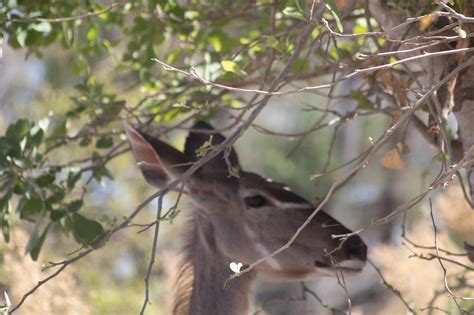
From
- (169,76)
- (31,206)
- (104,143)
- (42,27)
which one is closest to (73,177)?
(31,206)

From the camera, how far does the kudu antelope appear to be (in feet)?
16.8

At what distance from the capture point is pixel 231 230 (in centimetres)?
538

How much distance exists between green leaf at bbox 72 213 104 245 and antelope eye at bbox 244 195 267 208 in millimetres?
944

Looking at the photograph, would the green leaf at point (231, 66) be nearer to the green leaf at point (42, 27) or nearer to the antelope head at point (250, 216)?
the antelope head at point (250, 216)

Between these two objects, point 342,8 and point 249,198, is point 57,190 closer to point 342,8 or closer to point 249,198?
point 249,198

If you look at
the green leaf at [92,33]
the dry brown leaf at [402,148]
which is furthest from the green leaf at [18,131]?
the dry brown leaf at [402,148]

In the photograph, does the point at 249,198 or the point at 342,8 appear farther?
the point at 249,198

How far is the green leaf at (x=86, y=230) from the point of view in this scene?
4660 mm

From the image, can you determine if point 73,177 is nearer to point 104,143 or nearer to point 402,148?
point 104,143

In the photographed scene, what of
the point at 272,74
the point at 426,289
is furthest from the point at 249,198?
the point at 426,289

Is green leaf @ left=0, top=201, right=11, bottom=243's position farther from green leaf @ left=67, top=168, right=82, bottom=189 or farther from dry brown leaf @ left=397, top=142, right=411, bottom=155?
dry brown leaf @ left=397, top=142, right=411, bottom=155

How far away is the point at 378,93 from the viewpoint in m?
5.03

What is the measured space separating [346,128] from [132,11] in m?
11.4

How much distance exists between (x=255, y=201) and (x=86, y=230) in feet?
3.32
